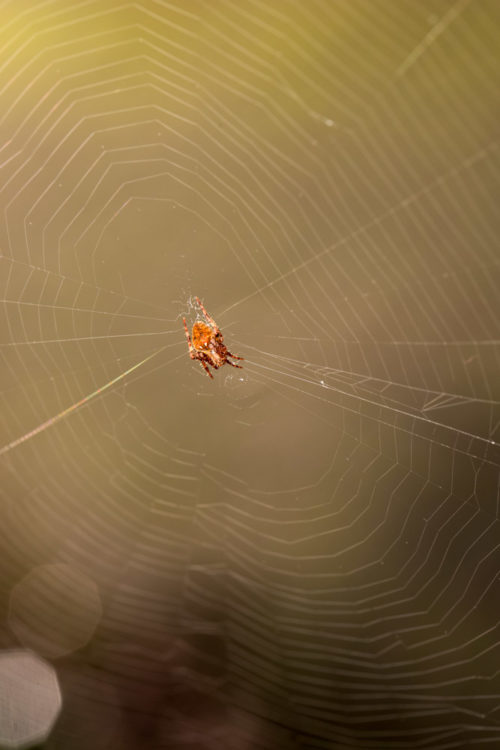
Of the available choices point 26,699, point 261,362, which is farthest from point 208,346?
point 26,699

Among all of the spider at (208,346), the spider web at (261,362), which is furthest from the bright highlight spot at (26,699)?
the spider at (208,346)

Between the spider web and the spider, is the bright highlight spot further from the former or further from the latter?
the spider

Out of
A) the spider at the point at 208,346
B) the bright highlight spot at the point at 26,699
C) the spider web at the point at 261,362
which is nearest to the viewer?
the spider web at the point at 261,362

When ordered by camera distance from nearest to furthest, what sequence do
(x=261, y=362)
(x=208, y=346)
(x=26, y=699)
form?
(x=26, y=699)
(x=261, y=362)
(x=208, y=346)

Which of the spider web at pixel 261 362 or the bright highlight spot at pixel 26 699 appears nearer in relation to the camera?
the spider web at pixel 261 362

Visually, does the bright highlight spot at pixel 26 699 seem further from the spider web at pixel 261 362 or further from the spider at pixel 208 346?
the spider at pixel 208 346

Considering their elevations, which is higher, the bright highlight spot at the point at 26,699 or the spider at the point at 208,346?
the spider at the point at 208,346

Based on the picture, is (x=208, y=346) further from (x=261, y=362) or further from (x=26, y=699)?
(x=26, y=699)
